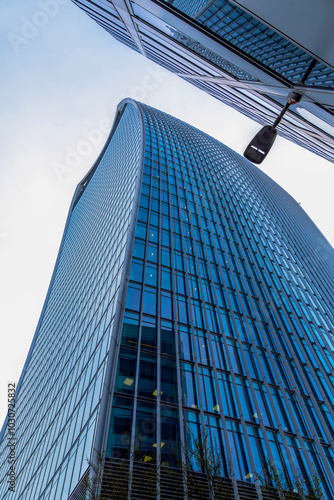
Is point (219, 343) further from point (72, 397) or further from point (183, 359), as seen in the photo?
point (72, 397)

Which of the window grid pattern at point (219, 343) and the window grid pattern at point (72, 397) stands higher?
the window grid pattern at point (219, 343)

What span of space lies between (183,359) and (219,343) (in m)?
4.49

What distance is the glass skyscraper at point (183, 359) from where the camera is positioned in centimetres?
2033

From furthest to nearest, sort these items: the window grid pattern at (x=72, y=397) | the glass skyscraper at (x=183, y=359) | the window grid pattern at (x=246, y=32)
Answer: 1. the window grid pattern at (x=72, y=397)
2. the glass skyscraper at (x=183, y=359)
3. the window grid pattern at (x=246, y=32)

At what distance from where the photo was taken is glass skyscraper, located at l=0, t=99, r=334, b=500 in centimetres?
2033

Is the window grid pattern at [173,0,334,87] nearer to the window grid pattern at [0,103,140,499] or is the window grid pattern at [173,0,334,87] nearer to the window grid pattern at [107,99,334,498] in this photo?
the window grid pattern at [107,99,334,498]

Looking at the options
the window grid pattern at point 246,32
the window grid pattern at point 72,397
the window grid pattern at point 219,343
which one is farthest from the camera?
the window grid pattern at point 219,343

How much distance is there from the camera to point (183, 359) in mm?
24703

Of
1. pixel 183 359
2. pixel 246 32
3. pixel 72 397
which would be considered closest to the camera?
pixel 246 32

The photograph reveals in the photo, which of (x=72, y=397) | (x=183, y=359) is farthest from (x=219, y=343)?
(x=72, y=397)

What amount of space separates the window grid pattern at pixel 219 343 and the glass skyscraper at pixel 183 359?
95 millimetres

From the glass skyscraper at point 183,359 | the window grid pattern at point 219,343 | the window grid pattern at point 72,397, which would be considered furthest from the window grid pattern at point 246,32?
the window grid pattern at point 72,397

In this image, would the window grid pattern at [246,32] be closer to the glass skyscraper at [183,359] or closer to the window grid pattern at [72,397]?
the glass skyscraper at [183,359]

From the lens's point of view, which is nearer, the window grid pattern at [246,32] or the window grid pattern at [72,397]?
the window grid pattern at [246,32]
